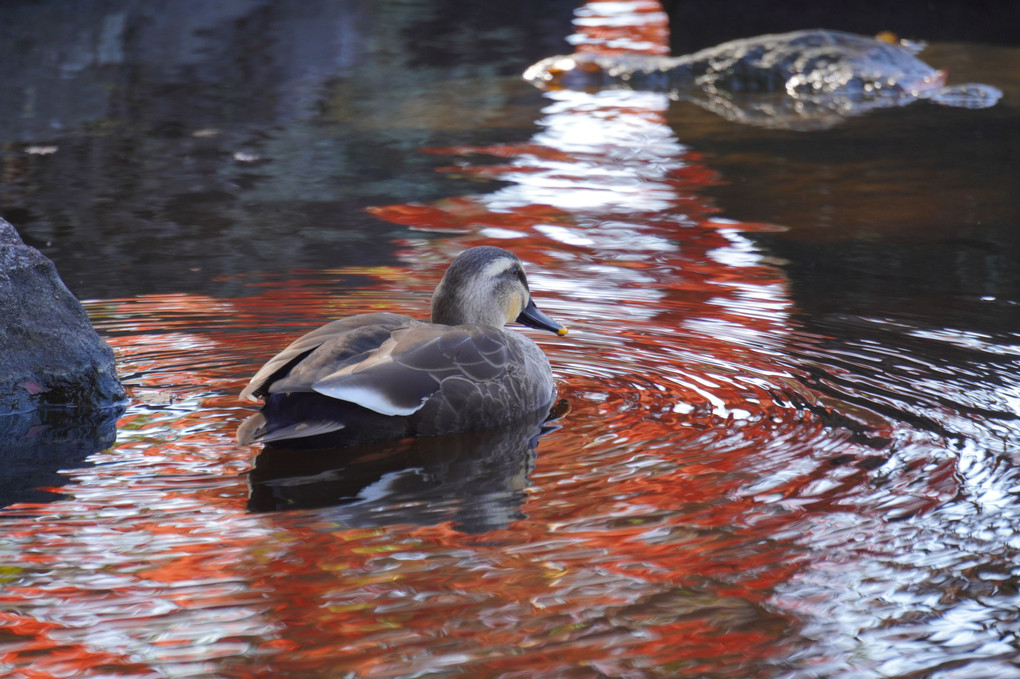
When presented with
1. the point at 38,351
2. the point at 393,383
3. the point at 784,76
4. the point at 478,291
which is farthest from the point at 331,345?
the point at 784,76

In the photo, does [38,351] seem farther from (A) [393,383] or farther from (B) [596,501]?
(B) [596,501]

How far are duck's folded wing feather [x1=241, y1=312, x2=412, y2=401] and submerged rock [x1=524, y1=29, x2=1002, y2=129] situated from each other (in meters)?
8.95

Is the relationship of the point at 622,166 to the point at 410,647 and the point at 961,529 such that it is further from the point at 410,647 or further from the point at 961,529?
the point at 410,647

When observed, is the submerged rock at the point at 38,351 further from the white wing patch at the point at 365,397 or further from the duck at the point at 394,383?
the white wing patch at the point at 365,397

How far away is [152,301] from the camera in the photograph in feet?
23.6

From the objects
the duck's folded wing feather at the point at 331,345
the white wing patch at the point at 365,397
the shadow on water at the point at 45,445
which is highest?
the duck's folded wing feather at the point at 331,345

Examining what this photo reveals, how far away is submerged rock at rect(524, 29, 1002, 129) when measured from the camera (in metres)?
14.2

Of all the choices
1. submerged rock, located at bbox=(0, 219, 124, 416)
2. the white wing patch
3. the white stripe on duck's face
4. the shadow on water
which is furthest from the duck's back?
submerged rock, located at bbox=(0, 219, 124, 416)

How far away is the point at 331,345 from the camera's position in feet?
17.1

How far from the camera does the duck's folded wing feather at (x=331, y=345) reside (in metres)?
5.15

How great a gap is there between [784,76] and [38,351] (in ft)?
36.1

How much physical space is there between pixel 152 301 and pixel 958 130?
797 centimetres

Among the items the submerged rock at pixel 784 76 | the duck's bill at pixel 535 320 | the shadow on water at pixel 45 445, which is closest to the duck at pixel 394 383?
the duck's bill at pixel 535 320

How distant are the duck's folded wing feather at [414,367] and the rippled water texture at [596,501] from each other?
0.82ft
